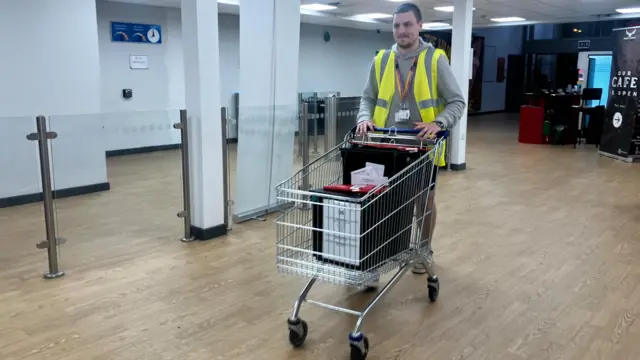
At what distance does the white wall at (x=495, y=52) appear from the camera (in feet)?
62.4

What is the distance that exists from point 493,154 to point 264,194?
5751 mm

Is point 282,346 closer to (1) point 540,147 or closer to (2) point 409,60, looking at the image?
(2) point 409,60

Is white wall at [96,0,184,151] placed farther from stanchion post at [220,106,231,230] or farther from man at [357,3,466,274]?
man at [357,3,466,274]

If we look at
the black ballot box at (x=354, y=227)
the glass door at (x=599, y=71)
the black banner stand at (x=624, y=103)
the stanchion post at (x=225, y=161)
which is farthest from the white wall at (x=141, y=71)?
the glass door at (x=599, y=71)

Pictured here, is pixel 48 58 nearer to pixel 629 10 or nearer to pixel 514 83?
pixel 629 10

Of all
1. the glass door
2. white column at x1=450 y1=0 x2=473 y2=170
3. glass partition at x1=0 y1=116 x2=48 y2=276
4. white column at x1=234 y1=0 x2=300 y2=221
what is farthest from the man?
the glass door

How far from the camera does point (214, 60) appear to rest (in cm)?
461

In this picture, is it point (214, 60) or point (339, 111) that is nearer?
point (214, 60)

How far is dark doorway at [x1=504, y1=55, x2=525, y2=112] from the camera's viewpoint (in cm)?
2000

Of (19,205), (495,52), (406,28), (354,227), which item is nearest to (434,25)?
(495,52)

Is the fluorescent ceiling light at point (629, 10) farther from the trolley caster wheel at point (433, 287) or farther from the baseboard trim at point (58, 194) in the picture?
the baseboard trim at point (58, 194)

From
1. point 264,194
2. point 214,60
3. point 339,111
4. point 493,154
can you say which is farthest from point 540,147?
point 214,60

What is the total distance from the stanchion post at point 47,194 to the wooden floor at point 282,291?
119 millimetres

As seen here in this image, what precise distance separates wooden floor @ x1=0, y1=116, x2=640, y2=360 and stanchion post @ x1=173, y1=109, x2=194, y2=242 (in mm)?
147
